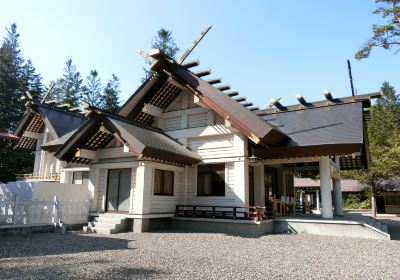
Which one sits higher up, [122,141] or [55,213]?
[122,141]

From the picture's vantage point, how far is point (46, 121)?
67.1ft

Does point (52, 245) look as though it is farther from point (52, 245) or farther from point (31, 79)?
point (31, 79)

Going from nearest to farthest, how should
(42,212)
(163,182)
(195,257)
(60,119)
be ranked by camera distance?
(195,257) < (42,212) < (163,182) < (60,119)

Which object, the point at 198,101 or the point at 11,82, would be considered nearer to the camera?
the point at 198,101

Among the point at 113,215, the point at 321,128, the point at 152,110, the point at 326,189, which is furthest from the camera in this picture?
the point at 152,110

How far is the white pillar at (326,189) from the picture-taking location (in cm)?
1212

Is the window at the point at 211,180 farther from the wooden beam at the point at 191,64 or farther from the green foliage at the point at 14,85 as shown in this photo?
the green foliage at the point at 14,85

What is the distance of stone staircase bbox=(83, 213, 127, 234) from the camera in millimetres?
11219

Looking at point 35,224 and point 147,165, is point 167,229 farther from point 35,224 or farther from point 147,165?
point 35,224

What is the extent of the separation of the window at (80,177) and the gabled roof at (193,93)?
11.3ft

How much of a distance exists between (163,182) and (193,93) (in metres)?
4.01

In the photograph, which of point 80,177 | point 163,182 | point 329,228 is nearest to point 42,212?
point 80,177

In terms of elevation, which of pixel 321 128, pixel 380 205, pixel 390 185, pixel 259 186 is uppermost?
pixel 321 128

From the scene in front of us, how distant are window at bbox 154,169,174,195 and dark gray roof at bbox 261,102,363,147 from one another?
5085 millimetres
